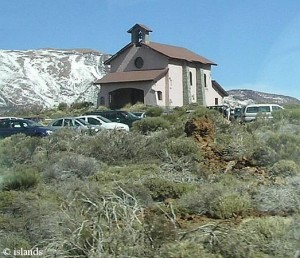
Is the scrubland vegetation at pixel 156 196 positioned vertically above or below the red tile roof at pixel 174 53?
below

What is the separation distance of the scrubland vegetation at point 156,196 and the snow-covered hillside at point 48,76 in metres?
95.4

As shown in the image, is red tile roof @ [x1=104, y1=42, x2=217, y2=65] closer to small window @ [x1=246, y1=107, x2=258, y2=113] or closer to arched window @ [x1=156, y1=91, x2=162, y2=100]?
arched window @ [x1=156, y1=91, x2=162, y2=100]

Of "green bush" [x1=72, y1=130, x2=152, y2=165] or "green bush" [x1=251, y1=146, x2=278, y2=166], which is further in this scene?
"green bush" [x1=72, y1=130, x2=152, y2=165]

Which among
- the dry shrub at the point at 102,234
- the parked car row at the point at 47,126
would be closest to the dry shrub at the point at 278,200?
the dry shrub at the point at 102,234

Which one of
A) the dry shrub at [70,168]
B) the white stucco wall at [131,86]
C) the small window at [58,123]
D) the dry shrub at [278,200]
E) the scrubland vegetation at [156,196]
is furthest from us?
the white stucco wall at [131,86]

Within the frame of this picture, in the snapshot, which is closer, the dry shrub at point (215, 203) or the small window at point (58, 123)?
the dry shrub at point (215, 203)

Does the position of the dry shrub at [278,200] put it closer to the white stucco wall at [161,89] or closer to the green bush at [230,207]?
the green bush at [230,207]

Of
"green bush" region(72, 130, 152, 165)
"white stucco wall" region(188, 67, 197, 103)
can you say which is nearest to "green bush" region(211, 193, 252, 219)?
"green bush" region(72, 130, 152, 165)

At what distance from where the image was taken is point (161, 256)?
375 inches

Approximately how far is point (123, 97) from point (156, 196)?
6440cm

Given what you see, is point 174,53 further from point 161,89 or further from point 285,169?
point 285,169

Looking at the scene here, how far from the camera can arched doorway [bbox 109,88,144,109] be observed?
78.5 metres

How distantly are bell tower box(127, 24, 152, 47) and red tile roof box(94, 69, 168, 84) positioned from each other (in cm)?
416

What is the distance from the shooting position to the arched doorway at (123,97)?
258 feet
